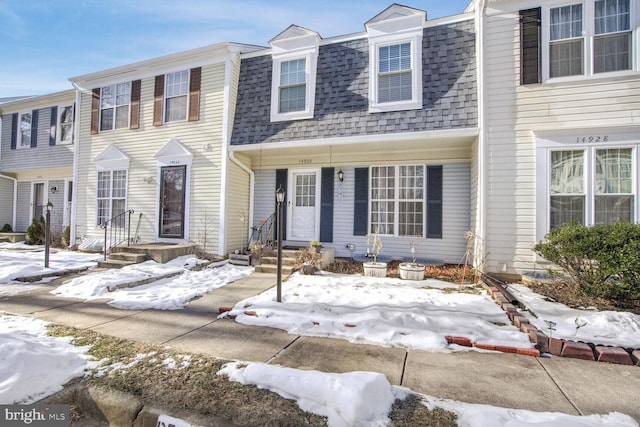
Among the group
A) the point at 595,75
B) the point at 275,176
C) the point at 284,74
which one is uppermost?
the point at 284,74

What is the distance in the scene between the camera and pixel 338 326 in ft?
12.6

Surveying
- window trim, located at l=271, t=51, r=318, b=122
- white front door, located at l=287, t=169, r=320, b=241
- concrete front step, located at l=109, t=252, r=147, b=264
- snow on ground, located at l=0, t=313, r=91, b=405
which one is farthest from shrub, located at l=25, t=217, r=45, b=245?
snow on ground, located at l=0, t=313, r=91, b=405

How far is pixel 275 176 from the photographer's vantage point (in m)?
9.05

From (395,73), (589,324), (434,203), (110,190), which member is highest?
(395,73)

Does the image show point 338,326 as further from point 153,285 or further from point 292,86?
point 292,86

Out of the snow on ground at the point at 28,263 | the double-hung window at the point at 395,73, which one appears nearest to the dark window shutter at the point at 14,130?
the snow on ground at the point at 28,263

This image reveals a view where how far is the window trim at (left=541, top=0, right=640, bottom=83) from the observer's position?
17.6ft

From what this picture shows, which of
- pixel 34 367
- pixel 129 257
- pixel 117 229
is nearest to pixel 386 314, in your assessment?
pixel 34 367

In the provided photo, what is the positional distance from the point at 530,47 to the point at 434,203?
144 inches

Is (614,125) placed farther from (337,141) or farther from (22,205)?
(22,205)

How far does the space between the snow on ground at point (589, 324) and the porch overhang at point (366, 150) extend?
12.2ft

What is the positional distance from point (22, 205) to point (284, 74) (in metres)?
13.6

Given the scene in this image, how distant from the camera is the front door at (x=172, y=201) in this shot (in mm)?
8867

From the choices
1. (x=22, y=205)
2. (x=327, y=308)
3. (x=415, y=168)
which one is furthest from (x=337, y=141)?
(x=22, y=205)
